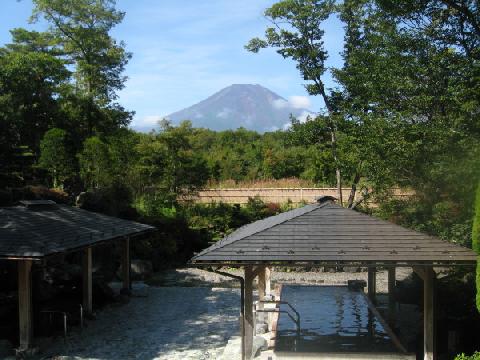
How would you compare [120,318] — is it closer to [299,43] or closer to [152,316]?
[152,316]

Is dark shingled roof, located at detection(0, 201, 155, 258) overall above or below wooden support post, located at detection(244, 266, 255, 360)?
above

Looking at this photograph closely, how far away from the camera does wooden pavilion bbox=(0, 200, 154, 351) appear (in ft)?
33.5

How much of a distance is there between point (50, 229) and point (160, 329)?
3437mm

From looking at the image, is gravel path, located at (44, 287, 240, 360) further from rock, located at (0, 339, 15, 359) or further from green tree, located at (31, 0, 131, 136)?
green tree, located at (31, 0, 131, 136)

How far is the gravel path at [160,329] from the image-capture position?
10.5 m

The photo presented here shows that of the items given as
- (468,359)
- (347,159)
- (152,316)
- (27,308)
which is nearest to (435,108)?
(347,159)

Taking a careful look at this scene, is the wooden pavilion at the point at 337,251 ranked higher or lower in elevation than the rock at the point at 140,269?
higher

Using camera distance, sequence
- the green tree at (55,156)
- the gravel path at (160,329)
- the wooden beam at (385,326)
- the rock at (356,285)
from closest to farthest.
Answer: the wooden beam at (385,326), the gravel path at (160,329), the rock at (356,285), the green tree at (55,156)

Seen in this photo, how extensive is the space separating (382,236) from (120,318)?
7.45 metres

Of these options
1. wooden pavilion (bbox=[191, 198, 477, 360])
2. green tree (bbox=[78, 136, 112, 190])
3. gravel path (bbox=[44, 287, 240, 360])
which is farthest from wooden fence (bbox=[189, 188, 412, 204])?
wooden pavilion (bbox=[191, 198, 477, 360])

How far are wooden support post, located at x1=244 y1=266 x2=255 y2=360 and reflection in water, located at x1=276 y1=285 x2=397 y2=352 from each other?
0.65m

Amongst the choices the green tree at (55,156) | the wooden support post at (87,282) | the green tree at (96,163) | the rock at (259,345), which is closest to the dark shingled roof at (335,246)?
the rock at (259,345)

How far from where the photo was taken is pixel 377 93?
14555 mm

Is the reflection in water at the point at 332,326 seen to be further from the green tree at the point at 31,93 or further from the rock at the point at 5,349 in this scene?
the green tree at the point at 31,93
